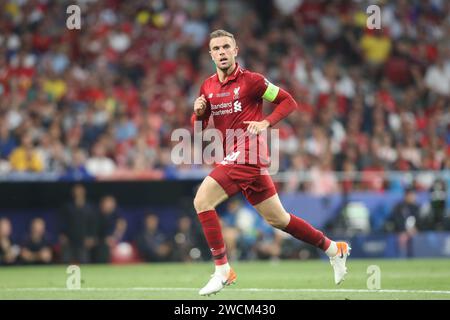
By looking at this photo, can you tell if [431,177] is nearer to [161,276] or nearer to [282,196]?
[282,196]

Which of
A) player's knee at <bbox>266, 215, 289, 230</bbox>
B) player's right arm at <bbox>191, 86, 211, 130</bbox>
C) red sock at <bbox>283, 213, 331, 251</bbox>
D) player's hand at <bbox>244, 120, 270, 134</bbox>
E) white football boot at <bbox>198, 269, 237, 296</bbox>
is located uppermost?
player's right arm at <bbox>191, 86, 211, 130</bbox>

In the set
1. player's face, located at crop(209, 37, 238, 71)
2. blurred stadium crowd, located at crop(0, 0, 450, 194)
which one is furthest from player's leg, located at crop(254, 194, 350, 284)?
blurred stadium crowd, located at crop(0, 0, 450, 194)

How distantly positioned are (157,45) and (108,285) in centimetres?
1122

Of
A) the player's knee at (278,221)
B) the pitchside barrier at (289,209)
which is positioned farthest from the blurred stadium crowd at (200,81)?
the player's knee at (278,221)

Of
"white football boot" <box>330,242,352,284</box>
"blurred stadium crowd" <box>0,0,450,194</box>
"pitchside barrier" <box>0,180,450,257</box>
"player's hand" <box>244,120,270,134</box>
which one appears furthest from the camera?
"blurred stadium crowd" <box>0,0,450,194</box>

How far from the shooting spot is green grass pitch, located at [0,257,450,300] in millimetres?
10680

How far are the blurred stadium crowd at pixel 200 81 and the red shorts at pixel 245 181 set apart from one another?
8526 millimetres

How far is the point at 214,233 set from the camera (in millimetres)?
10453

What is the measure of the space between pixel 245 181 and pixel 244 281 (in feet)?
9.19

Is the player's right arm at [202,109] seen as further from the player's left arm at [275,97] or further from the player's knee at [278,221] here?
the player's knee at [278,221]

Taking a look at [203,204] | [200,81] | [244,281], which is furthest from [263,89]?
[200,81]

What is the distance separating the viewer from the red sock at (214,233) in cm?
1040

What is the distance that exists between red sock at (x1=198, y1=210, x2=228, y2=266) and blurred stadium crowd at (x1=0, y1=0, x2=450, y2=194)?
8.56 m

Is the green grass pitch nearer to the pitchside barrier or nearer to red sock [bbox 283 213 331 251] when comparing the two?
red sock [bbox 283 213 331 251]
